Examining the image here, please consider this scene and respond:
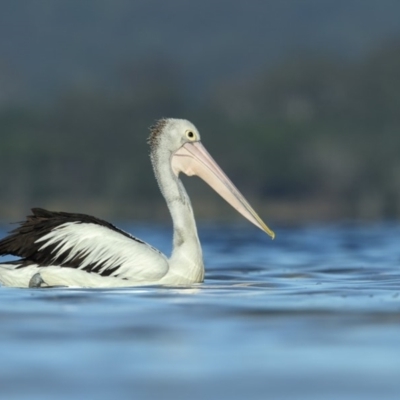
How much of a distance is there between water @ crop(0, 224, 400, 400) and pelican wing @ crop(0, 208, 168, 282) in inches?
9.5

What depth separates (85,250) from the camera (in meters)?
10.0

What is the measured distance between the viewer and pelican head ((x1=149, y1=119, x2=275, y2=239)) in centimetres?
1076

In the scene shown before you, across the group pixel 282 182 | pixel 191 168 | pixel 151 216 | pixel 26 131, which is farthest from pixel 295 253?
pixel 26 131

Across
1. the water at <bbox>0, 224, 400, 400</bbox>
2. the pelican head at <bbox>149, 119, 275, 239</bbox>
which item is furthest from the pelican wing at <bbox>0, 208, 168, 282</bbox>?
the pelican head at <bbox>149, 119, 275, 239</bbox>

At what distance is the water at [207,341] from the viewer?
5805 millimetres

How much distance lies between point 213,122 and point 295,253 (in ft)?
150

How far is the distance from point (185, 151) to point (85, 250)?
126cm

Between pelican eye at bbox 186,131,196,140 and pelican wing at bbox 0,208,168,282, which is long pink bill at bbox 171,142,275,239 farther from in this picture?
pelican wing at bbox 0,208,168,282

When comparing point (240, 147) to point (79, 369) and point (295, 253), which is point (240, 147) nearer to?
point (295, 253)

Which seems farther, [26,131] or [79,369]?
[26,131]

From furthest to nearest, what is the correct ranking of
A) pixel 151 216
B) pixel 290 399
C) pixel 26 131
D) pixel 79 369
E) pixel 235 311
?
pixel 26 131 < pixel 151 216 < pixel 235 311 < pixel 79 369 < pixel 290 399

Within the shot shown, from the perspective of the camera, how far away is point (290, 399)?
5.54m

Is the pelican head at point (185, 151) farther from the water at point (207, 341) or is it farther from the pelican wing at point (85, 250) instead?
the pelican wing at point (85, 250)

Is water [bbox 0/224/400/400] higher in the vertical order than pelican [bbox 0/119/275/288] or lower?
lower
